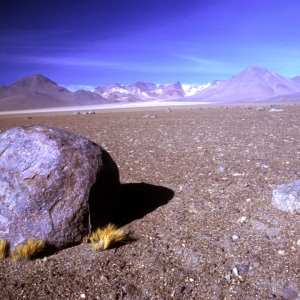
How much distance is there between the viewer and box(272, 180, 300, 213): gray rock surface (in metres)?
4.45

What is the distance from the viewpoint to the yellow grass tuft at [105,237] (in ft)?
12.3

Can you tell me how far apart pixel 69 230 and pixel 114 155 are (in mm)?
4900

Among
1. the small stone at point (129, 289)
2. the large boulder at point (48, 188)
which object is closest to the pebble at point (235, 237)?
the small stone at point (129, 289)

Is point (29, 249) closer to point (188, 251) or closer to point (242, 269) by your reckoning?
point (188, 251)

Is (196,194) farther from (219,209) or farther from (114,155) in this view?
(114,155)

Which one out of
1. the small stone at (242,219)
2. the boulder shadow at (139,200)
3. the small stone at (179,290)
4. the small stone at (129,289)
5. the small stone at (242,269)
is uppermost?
the boulder shadow at (139,200)

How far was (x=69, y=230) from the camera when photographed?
3.74 meters

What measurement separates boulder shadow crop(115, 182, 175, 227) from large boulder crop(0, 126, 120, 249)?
0.62 m

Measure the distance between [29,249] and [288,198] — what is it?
331cm

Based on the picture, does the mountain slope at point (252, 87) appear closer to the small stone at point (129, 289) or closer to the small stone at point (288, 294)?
the small stone at point (288, 294)

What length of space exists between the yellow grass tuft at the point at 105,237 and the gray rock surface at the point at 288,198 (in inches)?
86.7

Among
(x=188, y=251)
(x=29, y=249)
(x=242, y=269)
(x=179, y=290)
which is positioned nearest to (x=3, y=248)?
(x=29, y=249)

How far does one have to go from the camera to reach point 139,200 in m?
5.21

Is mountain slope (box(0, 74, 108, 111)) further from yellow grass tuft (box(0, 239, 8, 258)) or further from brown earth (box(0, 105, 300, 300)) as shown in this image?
yellow grass tuft (box(0, 239, 8, 258))
